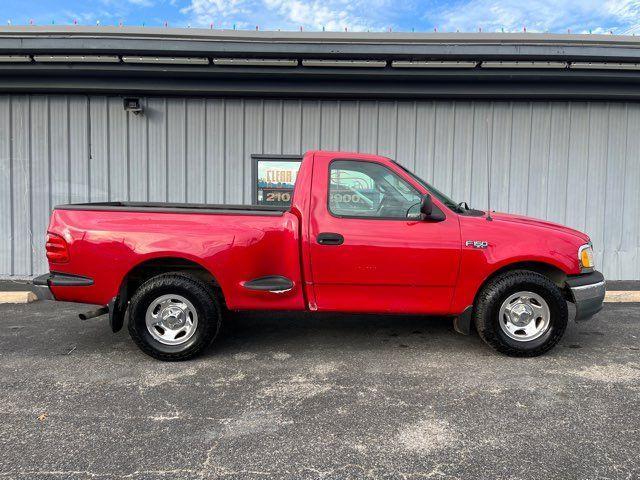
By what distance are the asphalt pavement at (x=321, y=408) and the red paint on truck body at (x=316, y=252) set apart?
63 centimetres

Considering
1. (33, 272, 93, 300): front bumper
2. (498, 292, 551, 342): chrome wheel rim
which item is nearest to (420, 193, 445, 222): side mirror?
(498, 292, 551, 342): chrome wheel rim

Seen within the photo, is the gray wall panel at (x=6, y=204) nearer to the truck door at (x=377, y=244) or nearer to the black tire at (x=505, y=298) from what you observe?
the truck door at (x=377, y=244)

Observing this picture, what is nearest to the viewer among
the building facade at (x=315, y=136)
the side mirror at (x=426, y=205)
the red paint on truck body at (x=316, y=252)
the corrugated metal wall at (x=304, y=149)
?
the side mirror at (x=426, y=205)

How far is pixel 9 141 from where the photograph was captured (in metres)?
7.75

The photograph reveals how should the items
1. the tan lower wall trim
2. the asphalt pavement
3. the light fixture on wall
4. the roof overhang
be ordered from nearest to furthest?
the asphalt pavement
the tan lower wall trim
the roof overhang
the light fixture on wall

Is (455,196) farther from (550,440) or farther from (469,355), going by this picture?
(550,440)

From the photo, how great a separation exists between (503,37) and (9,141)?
28.6 feet

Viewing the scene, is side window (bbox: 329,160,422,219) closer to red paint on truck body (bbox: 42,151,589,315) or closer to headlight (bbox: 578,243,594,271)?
red paint on truck body (bbox: 42,151,589,315)

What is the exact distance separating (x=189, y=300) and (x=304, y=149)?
443 cm

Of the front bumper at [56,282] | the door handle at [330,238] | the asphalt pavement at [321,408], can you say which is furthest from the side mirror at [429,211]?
the front bumper at [56,282]

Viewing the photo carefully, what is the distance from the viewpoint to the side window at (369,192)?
4164mm

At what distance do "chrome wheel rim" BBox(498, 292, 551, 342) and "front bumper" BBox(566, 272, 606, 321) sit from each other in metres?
0.32

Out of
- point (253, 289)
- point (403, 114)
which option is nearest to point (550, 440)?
→ point (253, 289)

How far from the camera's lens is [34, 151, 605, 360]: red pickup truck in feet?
13.2
